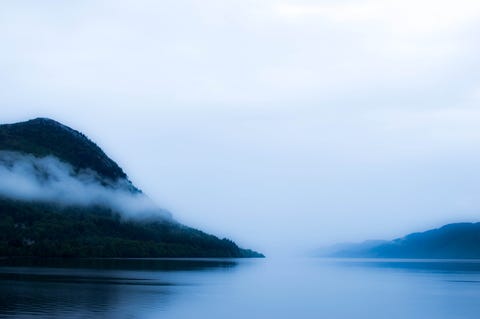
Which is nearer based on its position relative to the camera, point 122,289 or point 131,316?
point 131,316

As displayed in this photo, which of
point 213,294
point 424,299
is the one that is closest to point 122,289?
point 213,294

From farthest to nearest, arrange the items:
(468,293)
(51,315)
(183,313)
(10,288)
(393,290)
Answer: (393,290) < (468,293) < (10,288) < (183,313) < (51,315)

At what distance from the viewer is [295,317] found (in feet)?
205

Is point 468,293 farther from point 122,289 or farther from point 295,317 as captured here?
point 122,289

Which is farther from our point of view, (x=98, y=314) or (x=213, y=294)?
(x=213, y=294)

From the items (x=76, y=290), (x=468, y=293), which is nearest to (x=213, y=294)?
(x=76, y=290)

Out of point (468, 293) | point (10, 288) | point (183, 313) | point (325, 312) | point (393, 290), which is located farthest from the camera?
point (393, 290)

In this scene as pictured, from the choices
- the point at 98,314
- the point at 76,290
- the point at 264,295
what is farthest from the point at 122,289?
the point at 98,314

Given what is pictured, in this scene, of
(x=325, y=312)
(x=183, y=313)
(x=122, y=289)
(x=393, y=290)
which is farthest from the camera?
(x=393, y=290)

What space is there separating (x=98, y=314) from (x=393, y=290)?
199ft

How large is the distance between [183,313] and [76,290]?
23658 mm

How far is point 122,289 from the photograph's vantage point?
8469cm

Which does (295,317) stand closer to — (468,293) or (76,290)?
(76,290)

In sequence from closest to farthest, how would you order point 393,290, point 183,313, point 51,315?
point 51,315, point 183,313, point 393,290
